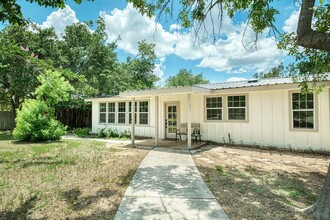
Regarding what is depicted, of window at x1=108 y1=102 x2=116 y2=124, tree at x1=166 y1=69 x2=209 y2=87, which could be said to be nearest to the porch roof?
window at x1=108 y1=102 x2=116 y2=124

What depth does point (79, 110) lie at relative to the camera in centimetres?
1864

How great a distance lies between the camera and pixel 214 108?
10.7m

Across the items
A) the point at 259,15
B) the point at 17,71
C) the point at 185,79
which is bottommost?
the point at 259,15

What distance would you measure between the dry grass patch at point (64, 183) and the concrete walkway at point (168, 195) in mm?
281

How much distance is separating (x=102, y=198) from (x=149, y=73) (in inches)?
994

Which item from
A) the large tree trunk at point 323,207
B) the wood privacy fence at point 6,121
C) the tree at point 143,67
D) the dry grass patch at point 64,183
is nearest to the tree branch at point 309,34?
the large tree trunk at point 323,207

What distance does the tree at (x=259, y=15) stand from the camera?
3496mm

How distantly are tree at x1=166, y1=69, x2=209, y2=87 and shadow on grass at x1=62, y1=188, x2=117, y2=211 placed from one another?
130 ft

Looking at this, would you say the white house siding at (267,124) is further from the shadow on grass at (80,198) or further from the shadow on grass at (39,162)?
the shadow on grass at (80,198)

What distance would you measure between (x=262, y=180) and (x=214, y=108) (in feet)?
18.4

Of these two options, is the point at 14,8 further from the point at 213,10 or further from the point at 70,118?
the point at 70,118

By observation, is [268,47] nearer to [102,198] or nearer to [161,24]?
[161,24]

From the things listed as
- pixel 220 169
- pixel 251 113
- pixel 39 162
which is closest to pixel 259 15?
pixel 220 169

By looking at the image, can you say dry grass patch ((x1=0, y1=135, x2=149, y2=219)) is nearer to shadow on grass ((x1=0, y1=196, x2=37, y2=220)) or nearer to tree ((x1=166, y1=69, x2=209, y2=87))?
shadow on grass ((x1=0, y1=196, x2=37, y2=220))
